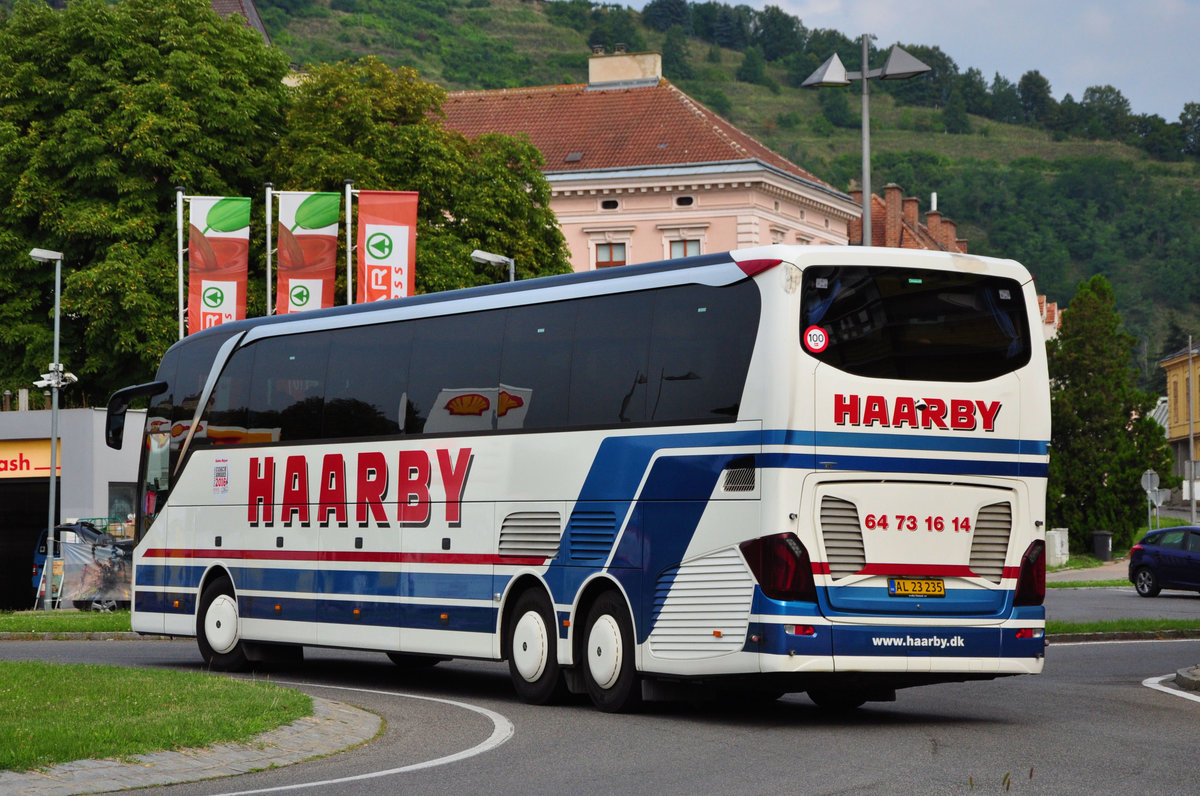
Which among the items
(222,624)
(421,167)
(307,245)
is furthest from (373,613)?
(421,167)

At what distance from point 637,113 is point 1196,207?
126m

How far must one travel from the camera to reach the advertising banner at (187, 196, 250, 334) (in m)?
36.2

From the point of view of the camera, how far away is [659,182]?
66312 millimetres

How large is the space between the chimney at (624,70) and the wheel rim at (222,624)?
180 feet

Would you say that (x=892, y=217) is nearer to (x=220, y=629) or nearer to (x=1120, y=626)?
(x=1120, y=626)

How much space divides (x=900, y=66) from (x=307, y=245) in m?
15.4

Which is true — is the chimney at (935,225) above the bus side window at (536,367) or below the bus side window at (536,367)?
above

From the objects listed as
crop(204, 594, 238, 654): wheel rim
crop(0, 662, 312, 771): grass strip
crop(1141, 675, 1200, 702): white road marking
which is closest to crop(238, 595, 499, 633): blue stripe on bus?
crop(204, 594, 238, 654): wheel rim

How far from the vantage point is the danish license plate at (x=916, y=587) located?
13.9 m

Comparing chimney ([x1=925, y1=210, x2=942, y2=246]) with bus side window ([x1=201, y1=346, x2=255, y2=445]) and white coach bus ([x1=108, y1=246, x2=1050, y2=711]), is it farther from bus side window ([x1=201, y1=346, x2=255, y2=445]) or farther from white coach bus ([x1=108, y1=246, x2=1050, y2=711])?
white coach bus ([x1=108, y1=246, x2=1050, y2=711])

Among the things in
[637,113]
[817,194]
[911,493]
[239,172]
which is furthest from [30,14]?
[911,493]

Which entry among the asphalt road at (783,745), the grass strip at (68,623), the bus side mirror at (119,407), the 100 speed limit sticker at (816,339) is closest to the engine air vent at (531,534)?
the asphalt road at (783,745)

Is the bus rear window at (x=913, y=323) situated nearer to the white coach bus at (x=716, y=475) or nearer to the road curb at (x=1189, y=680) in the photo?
the white coach bus at (x=716, y=475)

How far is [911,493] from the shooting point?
1405 centimetres
